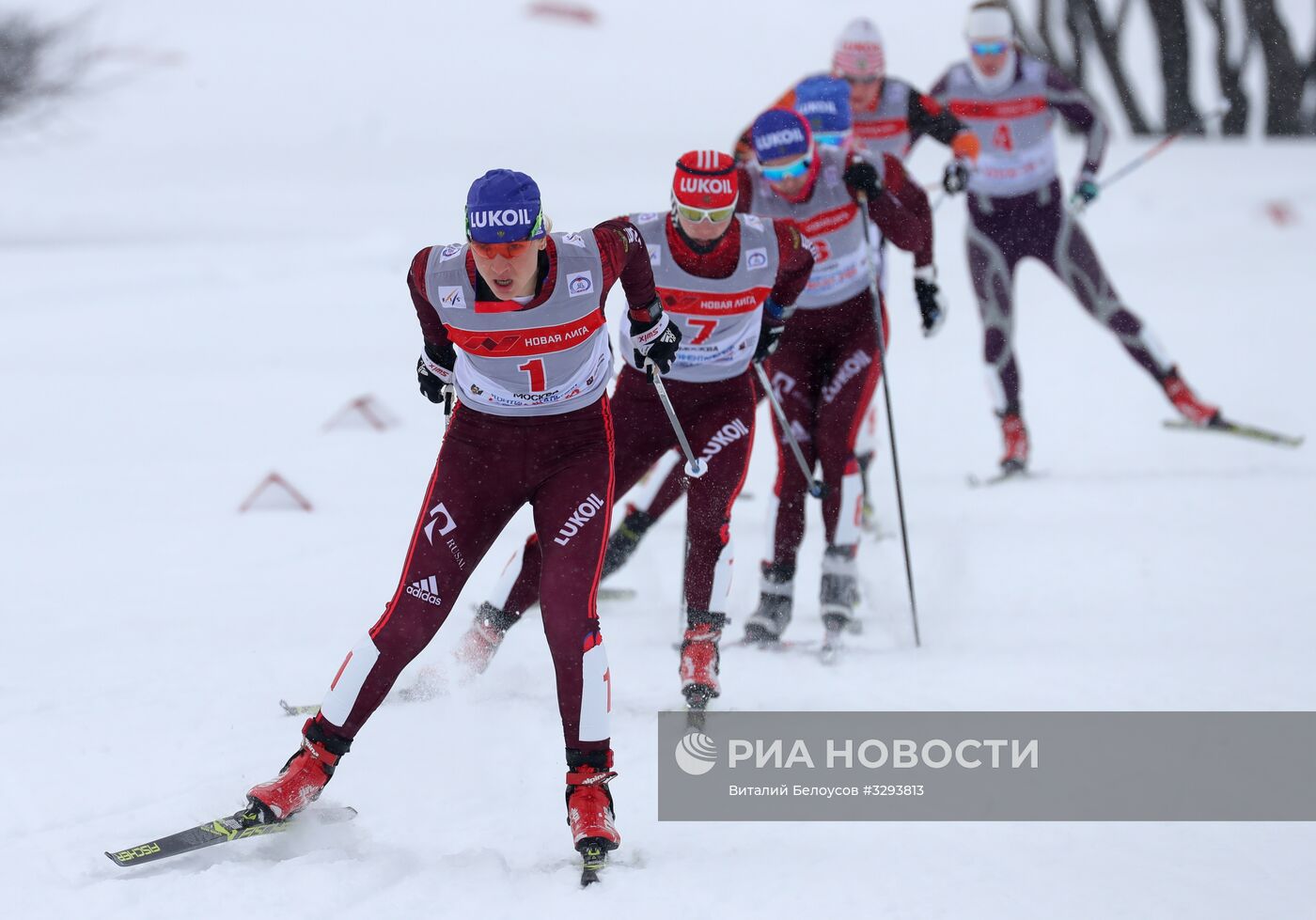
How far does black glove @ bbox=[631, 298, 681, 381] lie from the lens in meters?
4.71

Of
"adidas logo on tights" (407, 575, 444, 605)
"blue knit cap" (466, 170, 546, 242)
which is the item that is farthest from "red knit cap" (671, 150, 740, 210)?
"adidas logo on tights" (407, 575, 444, 605)

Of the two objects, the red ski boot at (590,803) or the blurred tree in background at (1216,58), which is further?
the blurred tree in background at (1216,58)

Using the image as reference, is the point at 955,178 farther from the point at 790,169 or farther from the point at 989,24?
the point at 989,24

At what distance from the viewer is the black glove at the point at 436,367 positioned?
4527 mm

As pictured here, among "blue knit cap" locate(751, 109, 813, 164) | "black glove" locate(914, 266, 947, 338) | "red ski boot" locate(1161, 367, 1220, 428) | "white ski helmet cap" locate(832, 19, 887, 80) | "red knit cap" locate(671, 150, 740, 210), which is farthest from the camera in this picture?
"red ski boot" locate(1161, 367, 1220, 428)

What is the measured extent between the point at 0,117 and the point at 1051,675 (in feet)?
70.7

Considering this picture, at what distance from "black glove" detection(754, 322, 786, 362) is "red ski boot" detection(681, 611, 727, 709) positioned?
3.32 feet

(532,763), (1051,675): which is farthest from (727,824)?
(1051,675)

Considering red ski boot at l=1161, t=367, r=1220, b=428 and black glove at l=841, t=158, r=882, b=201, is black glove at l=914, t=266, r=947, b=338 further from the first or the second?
red ski boot at l=1161, t=367, r=1220, b=428

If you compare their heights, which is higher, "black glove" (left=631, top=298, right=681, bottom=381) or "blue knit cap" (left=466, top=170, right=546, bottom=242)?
"blue knit cap" (left=466, top=170, right=546, bottom=242)

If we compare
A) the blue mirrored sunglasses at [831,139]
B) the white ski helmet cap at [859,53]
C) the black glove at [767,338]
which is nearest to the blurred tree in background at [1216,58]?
the white ski helmet cap at [859,53]

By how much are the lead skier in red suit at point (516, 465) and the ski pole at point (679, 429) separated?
32 cm

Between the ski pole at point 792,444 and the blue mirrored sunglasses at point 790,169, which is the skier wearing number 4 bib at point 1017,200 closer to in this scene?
the ski pole at point 792,444

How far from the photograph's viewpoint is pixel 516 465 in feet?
14.2
